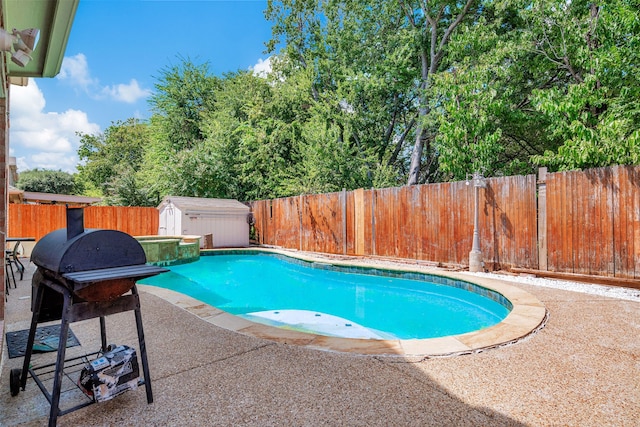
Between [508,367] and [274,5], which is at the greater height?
[274,5]

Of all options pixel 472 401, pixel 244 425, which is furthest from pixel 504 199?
pixel 244 425

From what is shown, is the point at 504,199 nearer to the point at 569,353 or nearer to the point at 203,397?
the point at 569,353

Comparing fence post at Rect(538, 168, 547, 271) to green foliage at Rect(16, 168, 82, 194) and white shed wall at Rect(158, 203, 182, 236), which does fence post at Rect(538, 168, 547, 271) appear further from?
green foliage at Rect(16, 168, 82, 194)

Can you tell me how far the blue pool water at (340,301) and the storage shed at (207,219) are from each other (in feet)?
10.3

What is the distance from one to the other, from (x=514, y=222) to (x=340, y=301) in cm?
359

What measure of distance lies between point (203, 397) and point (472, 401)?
1596 mm

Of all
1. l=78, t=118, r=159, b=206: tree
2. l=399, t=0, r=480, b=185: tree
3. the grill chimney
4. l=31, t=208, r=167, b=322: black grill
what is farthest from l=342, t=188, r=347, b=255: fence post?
l=78, t=118, r=159, b=206: tree

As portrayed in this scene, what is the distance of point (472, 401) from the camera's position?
1963 mm

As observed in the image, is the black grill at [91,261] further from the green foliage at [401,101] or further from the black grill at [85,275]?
the green foliage at [401,101]

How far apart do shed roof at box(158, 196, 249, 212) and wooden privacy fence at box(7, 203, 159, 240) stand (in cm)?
171

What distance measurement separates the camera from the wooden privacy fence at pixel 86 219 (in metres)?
11.4

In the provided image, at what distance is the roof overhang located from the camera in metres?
2.71

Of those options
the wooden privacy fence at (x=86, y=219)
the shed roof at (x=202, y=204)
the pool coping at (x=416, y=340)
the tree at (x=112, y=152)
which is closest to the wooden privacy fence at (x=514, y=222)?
the pool coping at (x=416, y=340)

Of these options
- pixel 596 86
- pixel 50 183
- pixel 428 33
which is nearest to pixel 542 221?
pixel 596 86
